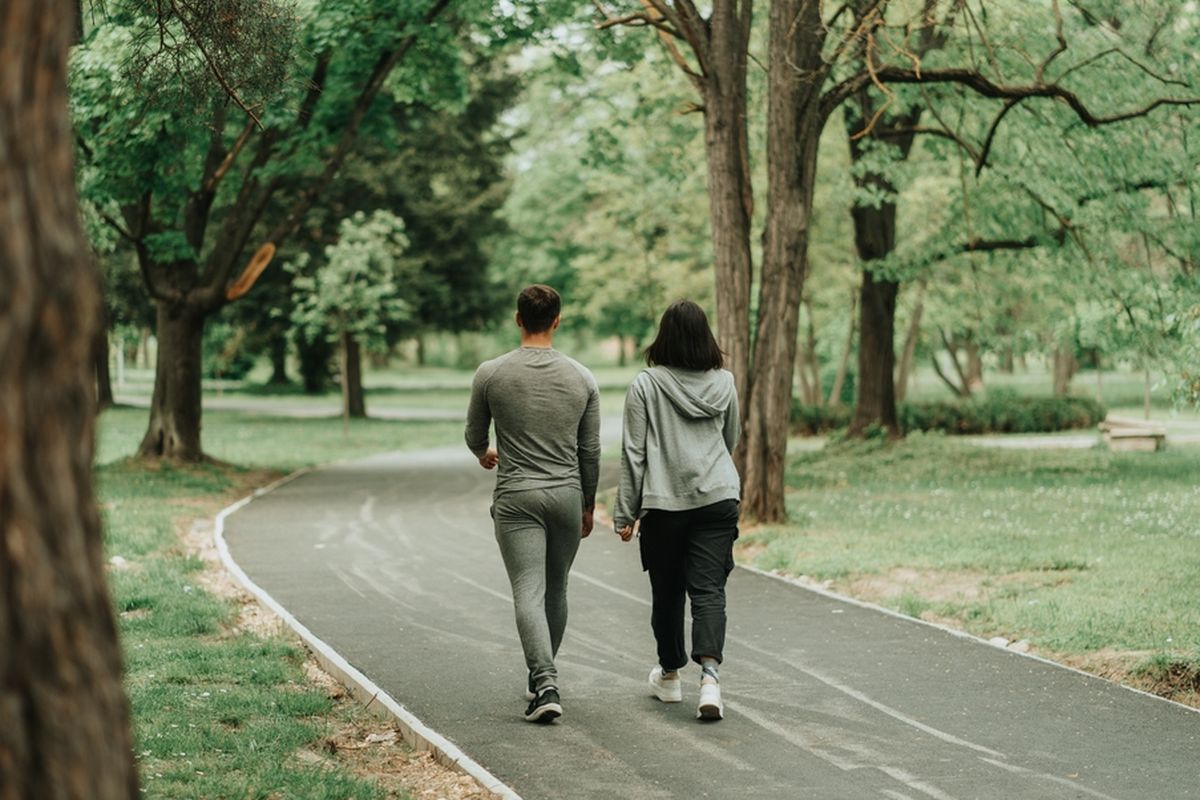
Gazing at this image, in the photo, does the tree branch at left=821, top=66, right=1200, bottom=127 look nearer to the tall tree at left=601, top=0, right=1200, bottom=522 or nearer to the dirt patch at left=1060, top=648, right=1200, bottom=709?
the tall tree at left=601, top=0, right=1200, bottom=522

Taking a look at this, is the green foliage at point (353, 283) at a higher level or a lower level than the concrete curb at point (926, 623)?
higher

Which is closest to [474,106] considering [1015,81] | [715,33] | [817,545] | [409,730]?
[1015,81]

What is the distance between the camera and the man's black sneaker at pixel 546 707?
701cm

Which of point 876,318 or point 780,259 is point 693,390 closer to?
point 780,259

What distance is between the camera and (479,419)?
7297 millimetres

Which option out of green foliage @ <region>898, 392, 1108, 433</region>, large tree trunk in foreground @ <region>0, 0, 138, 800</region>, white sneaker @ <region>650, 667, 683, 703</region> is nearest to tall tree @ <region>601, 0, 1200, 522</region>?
white sneaker @ <region>650, 667, 683, 703</region>

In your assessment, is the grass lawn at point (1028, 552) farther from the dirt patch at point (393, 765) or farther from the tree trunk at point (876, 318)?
the dirt patch at point (393, 765)

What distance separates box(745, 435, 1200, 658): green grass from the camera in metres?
9.59

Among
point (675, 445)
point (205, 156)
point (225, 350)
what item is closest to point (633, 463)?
point (675, 445)

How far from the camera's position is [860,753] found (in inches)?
258

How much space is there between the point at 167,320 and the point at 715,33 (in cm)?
1072

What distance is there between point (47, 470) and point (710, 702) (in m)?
4.95

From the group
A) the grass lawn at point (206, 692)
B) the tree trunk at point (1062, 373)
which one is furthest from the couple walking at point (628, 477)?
the tree trunk at point (1062, 373)

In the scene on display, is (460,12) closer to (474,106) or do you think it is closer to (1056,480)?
(1056,480)
